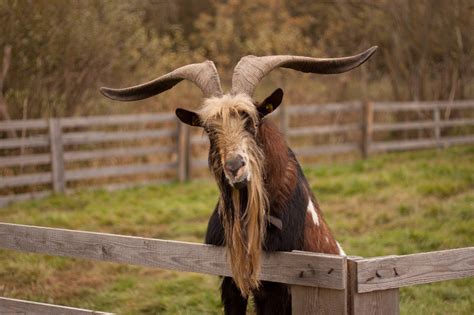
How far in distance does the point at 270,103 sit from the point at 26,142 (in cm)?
892

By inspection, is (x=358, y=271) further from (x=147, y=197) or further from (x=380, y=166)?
(x=380, y=166)

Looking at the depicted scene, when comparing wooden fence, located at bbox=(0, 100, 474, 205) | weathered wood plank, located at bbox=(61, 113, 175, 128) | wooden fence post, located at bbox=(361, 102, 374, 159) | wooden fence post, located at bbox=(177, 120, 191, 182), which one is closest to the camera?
wooden fence, located at bbox=(0, 100, 474, 205)

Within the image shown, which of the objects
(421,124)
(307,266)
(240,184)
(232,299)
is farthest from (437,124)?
(307,266)

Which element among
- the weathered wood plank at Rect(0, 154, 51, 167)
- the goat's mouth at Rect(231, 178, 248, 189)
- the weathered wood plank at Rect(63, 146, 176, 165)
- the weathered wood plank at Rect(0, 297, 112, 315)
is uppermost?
the weathered wood plank at Rect(63, 146, 176, 165)

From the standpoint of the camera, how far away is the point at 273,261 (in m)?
4.30

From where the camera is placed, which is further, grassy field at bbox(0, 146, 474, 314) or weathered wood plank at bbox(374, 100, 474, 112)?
weathered wood plank at bbox(374, 100, 474, 112)

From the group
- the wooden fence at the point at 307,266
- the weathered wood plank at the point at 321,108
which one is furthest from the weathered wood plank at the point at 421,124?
the wooden fence at the point at 307,266

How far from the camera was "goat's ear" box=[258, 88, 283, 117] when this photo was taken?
4703mm

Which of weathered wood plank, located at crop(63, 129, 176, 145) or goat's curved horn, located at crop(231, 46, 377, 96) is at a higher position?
weathered wood plank, located at crop(63, 129, 176, 145)

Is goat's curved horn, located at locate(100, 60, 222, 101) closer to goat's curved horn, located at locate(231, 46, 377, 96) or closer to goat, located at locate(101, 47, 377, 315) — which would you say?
goat, located at locate(101, 47, 377, 315)

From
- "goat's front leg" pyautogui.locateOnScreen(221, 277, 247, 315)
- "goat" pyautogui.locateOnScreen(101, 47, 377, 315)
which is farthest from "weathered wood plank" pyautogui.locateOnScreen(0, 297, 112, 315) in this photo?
→ "goat" pyautogui.locateOnScreen(101, 47, 377, 315)

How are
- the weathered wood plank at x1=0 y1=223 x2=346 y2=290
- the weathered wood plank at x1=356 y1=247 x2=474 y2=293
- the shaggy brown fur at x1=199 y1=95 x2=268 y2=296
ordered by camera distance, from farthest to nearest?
1. the shaggy brown fur at x1=199 y1=95 x2=268 y2=296
2. the weathered wood plank at x1=0 y1=223 x2=346 y2=290
3. the weathered wood plank at x1=356 y1=247 x2=474 y2=293

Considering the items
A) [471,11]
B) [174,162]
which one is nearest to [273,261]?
[174,162]

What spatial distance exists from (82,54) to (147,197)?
3348 millimetres
